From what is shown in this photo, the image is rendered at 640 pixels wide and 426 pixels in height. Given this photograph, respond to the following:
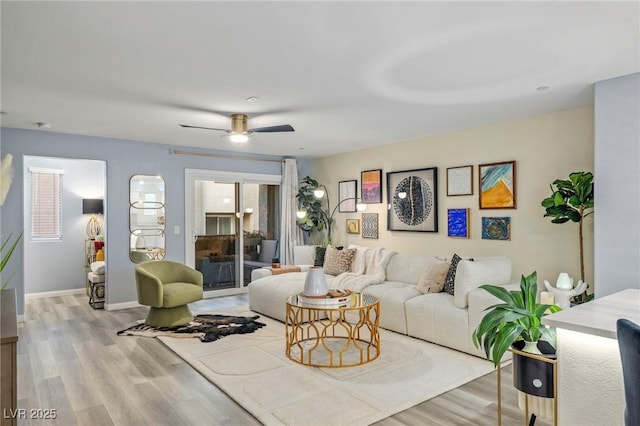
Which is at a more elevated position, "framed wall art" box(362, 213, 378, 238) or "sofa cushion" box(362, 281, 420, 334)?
"framed wall art" box(362, 213, 378, 238)

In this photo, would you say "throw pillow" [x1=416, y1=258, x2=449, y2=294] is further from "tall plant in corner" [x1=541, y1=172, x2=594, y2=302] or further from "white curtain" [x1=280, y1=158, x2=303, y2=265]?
Result: "white curtain" [x1=280, y1=158, x2=303, y2=265]

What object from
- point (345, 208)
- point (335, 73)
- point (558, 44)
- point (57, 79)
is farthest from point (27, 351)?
point (558, 44)

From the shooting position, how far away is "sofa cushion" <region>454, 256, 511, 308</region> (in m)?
3.88

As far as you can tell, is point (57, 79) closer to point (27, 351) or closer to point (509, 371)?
point (27, 351)

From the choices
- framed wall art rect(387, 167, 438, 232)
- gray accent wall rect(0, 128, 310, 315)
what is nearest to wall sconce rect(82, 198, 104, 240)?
gray accent wall rect(0, 128, 310, 315)

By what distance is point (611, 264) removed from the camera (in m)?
3.28

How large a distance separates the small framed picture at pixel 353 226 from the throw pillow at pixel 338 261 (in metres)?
0.96

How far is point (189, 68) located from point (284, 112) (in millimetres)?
1433

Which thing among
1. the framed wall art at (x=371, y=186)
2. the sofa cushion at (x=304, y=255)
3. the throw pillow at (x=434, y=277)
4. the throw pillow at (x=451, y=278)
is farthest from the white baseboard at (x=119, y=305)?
the throw pillow at (x=451, y=278)

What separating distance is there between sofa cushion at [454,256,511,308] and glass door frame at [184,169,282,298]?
4146 mm

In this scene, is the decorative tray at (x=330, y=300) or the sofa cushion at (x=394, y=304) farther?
the sofa cushion at (x=394, y=304)

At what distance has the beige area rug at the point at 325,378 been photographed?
2.69m

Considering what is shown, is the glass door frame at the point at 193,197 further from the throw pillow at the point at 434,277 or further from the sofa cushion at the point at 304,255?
the throw pillow at the point at 434,277

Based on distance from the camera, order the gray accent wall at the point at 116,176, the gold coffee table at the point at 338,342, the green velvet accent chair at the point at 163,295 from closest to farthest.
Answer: the gold coffee table at the point at 338,342, the green velvet accent chair at the point at 163,295, the gray accent wall at the point at 116,176
